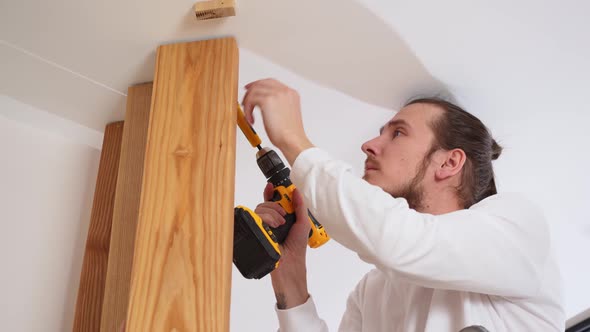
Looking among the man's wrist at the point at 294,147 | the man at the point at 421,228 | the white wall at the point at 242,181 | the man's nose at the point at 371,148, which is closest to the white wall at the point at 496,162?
the white wall at the point at 242,181

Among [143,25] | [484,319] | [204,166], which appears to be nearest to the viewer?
[484,319]

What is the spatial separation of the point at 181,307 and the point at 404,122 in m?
0.65

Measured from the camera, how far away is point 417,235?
2.84ft

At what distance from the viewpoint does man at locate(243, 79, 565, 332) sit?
869mm

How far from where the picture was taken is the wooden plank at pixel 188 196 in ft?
3.32

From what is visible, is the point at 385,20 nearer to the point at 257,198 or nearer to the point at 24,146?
the point at 257,198

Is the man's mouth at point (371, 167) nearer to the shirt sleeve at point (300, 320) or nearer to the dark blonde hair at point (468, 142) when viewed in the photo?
the dark blonde hair at point (468, 142)

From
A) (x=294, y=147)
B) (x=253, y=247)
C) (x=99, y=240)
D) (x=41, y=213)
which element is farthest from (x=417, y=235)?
(x=41, y=213)

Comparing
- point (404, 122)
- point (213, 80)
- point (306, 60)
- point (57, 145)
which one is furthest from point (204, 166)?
point (57, 145)

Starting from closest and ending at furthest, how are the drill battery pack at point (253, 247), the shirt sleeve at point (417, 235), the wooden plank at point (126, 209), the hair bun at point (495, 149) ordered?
the shirt sleeve at point (417, 235), the drill battery pack at point (253, 247), the wooden plank at point (126, 209), the hair bun at point (495, 149)

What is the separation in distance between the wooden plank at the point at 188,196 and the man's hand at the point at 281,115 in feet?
0.41

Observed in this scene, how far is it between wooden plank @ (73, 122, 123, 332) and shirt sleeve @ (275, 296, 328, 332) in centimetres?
51

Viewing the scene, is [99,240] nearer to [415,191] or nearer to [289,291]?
[289,291]

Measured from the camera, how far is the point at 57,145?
165 centimetres
